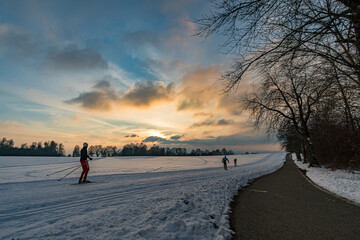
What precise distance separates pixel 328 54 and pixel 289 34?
8.65 ft

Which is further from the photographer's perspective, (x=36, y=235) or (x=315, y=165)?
(x=315, y=165)

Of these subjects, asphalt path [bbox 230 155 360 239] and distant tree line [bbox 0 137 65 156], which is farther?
distant tree line [bbox 0 137 65 156]

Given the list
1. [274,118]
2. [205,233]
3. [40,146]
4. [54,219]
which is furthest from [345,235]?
[40,146]

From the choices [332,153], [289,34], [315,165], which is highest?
[289,34]

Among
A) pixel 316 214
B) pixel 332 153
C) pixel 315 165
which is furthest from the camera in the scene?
pixel 315 165

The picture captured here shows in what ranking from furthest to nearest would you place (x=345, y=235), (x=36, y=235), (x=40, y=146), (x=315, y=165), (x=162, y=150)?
(x=162, y=150) < (x=40, y=146) < (x=315, y=165) < (x=345, y=235) < (x=36, y=235)

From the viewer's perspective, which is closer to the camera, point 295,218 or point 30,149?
point 295,218

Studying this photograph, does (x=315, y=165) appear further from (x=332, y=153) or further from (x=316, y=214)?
(x=316, y=214)

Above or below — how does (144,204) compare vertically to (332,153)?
below

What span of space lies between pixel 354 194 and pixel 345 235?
504 cm

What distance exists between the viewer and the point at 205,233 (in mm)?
3811

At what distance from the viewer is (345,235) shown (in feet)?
12.2

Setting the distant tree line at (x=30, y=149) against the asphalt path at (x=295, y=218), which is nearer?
the asphalt path at (x=295, y=218)

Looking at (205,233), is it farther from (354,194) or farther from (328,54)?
(354,194)
